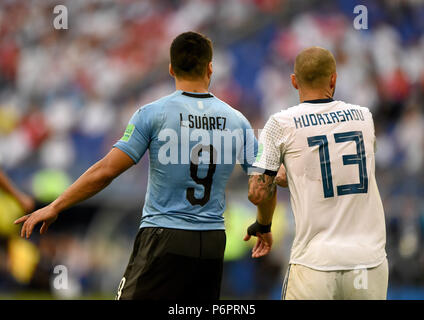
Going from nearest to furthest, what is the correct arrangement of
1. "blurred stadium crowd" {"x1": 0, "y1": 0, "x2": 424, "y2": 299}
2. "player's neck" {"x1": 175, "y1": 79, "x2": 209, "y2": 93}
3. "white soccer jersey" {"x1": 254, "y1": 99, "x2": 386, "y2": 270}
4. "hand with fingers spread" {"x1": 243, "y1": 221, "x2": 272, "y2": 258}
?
"white soccer jersey" {"x1": 254, "y1": 99, "x2": 386, "y2": 270} → "player's neck" {"x1": 175, "y1": 79, "x2": 209, "y2": 93} → "hand with fingers spread" {"x1": 243, "y1": 221, "x2": 272, "y2": 258} → "blurred stadium crowd" {"x1": 0, "y1": 0, "x2": 424, "y2": 299}

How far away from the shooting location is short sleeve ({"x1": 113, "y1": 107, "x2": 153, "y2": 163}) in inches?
157

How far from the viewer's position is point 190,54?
416 cm

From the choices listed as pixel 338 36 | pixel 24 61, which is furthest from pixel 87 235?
pixel 338 36

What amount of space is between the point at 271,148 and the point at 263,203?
46 centimetres

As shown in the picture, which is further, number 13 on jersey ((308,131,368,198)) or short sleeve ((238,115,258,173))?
short sleeve ((238,115,258,173))

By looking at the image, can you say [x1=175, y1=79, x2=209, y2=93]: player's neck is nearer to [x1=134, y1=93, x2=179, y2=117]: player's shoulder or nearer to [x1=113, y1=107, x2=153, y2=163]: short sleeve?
[x1=134, y1=93, x2=179, y2=117]: player's shoulder

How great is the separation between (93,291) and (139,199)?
1739 millimetres

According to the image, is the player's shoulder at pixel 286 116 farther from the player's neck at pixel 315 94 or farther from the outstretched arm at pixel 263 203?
the outstretched arm at pixel 263 203

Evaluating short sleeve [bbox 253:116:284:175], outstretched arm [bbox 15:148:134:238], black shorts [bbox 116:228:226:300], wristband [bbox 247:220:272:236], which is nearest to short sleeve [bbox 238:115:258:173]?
short sleeve [bbox 253:116:284:175]

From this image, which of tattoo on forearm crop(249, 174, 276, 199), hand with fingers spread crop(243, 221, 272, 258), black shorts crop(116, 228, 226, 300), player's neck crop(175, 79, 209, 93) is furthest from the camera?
hand with fingers spread crop(243, 221, 272, 258)

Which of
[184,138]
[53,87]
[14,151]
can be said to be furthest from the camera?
[53,87]

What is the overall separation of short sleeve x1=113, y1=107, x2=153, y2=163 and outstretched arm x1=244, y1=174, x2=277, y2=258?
668 mm

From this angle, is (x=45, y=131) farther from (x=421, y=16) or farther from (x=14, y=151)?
(x=421, y=16)

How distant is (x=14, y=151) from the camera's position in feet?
46.0
